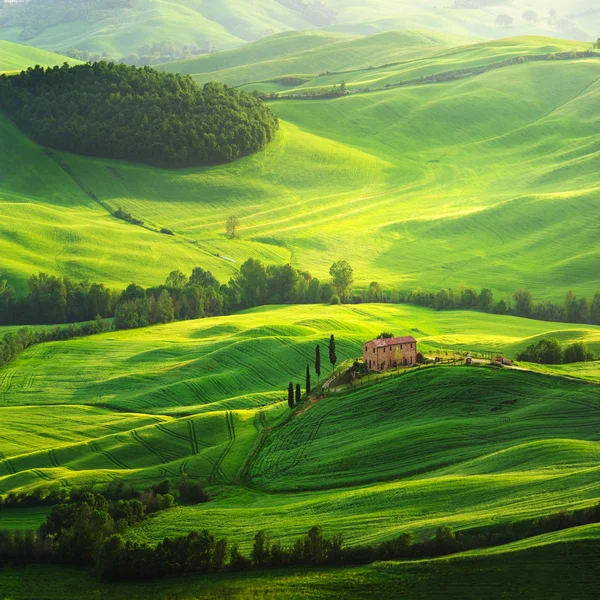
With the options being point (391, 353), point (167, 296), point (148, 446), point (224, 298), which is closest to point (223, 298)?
point (224, 298)

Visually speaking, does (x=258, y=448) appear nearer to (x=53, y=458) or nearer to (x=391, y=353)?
(x=391, y=353)

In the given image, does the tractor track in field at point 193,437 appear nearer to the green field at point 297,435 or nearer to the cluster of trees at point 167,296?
the green field at point 297,435

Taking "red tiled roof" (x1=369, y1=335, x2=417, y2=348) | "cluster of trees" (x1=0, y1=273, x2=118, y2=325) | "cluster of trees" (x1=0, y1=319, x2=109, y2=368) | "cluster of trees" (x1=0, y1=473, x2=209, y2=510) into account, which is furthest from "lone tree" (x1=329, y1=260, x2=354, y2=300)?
"cluster of trees" (x1=0, y1=473, x2=209, y2=510)

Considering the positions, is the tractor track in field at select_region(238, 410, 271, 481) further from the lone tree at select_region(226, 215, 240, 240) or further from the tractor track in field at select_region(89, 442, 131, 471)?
the lone tree at select_region(226, 215, 240, 240)

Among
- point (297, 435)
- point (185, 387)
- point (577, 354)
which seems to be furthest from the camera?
point (185, 387)

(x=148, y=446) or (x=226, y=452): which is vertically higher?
(x=148, y=446)

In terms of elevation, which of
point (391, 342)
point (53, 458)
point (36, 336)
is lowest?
point (53, 458)

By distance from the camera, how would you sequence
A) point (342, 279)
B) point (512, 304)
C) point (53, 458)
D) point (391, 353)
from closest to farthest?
point (53, 458) < point (391, 353) < point (512, 304) < point (342, 279)
